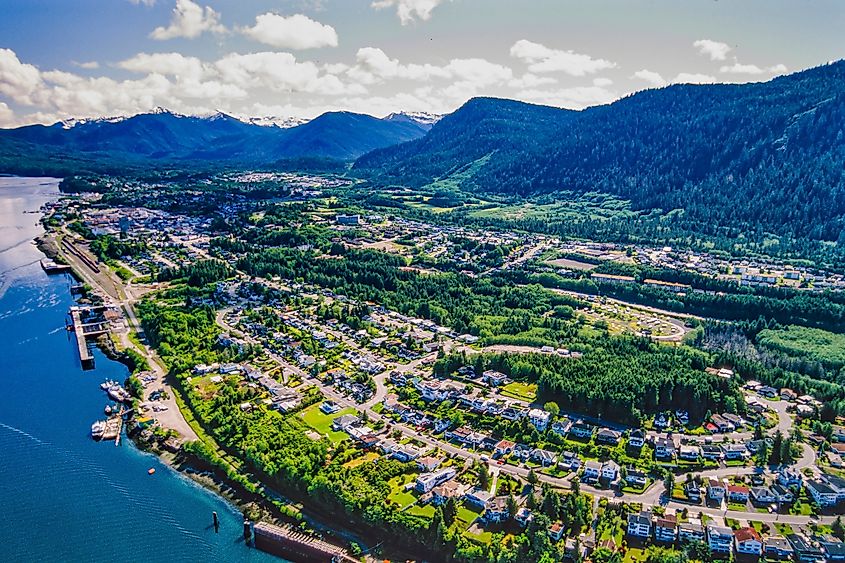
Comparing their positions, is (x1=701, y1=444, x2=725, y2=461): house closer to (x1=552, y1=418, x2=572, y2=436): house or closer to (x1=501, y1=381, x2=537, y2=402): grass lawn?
(x1=552, y1=418, x2=572, y2=436): house

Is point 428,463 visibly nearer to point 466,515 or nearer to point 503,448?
point 466,515

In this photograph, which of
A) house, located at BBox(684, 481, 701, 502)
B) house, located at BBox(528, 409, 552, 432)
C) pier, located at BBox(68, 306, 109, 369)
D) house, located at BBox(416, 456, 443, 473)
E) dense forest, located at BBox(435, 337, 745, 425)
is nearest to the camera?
house, located at BBox(684, 481, 701, 502)

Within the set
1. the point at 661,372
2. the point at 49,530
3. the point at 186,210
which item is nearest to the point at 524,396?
the point at 661,372

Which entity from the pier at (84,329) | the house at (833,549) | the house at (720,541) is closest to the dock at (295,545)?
the house at (720,541)

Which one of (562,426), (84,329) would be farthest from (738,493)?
(84,329)

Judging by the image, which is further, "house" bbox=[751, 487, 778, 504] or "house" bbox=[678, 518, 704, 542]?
"house" bbox=[751, 487, 778, 504]

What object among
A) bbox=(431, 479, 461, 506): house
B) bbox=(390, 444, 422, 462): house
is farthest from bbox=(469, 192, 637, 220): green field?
bbox=(431, 479, 461, 506): house
